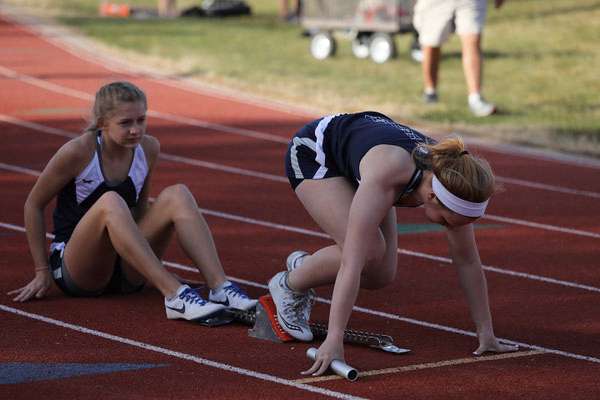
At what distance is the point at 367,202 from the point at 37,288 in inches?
74.6

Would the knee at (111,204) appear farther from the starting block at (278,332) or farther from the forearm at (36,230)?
the starting block at (278,332)

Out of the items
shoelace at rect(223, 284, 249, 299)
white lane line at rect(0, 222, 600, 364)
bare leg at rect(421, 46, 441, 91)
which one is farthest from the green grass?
shoelace at rect(223, 284, 249, 299)

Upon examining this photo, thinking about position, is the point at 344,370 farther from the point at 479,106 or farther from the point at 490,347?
A: the point at 479,106

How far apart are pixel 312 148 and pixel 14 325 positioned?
1.47 metres

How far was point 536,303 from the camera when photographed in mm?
6141

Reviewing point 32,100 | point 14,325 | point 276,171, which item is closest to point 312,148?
point 14,325

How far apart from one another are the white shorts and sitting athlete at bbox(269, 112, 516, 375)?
705 centimetres

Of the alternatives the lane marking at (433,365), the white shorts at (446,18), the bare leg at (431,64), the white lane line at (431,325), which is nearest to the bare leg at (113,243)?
the white lane line at (431,325)

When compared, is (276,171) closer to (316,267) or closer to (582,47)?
(316,267)

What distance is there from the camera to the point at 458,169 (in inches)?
181

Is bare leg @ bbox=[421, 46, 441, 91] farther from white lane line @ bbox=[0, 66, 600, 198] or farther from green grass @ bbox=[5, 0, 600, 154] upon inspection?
white lane line @ bbox=[0, 66, 600, 198]

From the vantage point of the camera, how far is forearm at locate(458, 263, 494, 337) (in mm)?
5035

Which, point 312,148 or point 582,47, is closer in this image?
point 312,148

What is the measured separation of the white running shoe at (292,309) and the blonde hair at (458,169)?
37.5 inches
